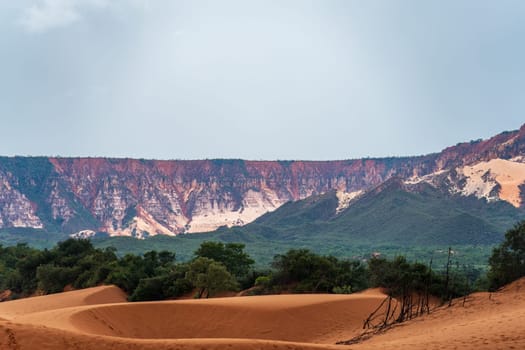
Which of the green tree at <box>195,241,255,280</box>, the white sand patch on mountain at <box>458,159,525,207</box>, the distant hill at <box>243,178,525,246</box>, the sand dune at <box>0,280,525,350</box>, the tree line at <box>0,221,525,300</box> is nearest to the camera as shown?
the sand dune at <box>0,280,525,350</box>

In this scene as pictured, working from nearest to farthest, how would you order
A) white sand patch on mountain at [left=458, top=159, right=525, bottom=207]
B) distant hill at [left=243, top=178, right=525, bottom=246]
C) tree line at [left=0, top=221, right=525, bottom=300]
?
tree line at [left=0, top=221, right=525, bottom=300], distant hill at [left=243, top=178, right=525, bottom=246], white sand patch on mountain at [left=458, top=159, right=525, bottom=207]

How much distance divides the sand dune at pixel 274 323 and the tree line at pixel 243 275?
3556mm

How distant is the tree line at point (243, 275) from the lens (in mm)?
38938

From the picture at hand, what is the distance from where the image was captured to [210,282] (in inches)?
1948

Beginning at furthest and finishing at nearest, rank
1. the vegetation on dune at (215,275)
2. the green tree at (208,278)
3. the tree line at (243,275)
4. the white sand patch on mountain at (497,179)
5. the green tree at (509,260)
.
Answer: the white sand patch on mountain at (497,179) → the green tree at (208,278) → the vegetation on dune at (215,275) → the tree line at (243,275) → the green tree at (509,260)

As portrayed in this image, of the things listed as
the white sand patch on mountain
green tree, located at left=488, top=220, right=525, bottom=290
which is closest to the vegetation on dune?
green tree, located at left=488, top=220, right=525, bottom=290

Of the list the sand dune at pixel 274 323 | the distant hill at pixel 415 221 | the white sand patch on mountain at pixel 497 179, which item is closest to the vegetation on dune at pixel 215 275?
the sand dune at pixel 274 323

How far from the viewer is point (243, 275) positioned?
6681cm

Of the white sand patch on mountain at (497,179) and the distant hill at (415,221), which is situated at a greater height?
the white sand patch on mountain at (497,179)

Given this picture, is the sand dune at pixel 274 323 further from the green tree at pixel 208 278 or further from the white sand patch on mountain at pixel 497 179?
the white sand patch on mountain at pixel 497 179

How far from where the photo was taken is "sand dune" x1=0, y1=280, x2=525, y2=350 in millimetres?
15555

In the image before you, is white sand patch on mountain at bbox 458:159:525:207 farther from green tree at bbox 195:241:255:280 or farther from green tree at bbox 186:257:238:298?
green tree at bbox 186:257:238:298

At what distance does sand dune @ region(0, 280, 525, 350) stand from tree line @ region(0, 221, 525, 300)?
11.7 feet

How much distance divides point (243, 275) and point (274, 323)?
3737 centimetres
